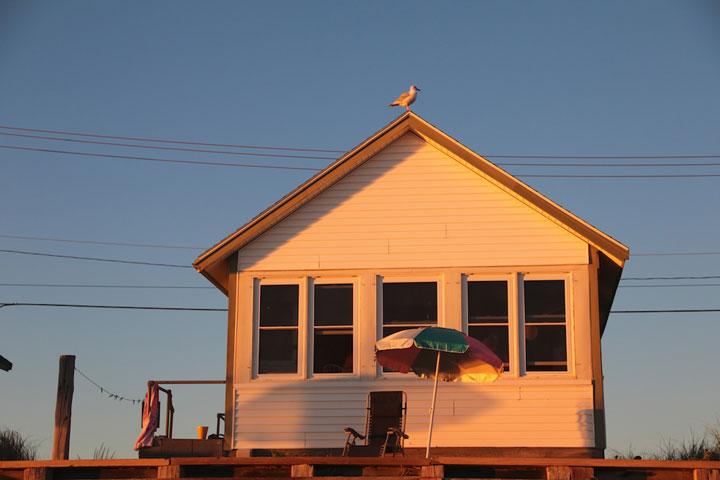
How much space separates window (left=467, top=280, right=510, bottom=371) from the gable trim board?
55.1 inches

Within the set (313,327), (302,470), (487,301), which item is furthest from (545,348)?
(302,470)

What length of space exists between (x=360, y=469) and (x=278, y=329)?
16.2ft

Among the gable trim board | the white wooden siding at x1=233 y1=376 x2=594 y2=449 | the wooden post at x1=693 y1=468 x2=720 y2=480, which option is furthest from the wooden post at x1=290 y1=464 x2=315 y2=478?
the gable trim board

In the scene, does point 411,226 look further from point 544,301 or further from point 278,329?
point 278,329

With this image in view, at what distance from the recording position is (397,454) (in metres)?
15.2

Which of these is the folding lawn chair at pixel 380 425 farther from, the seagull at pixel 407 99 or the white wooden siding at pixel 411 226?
the seagull at pixel 407 99

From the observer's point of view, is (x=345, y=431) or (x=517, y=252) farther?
(x=517, y=252)

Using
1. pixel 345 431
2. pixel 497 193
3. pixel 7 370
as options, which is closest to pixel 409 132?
pixel 497 193

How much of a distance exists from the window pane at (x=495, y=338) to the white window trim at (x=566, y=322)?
0.21 m

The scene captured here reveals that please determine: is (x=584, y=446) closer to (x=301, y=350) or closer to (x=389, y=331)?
(x=389, y=331)

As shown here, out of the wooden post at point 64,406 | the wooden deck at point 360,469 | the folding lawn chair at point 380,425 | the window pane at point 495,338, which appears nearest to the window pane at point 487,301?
the window pane at point 495,338

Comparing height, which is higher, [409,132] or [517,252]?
[409,132]

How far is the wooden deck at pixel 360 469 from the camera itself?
1166cm

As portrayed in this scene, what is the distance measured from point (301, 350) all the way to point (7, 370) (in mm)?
4722
